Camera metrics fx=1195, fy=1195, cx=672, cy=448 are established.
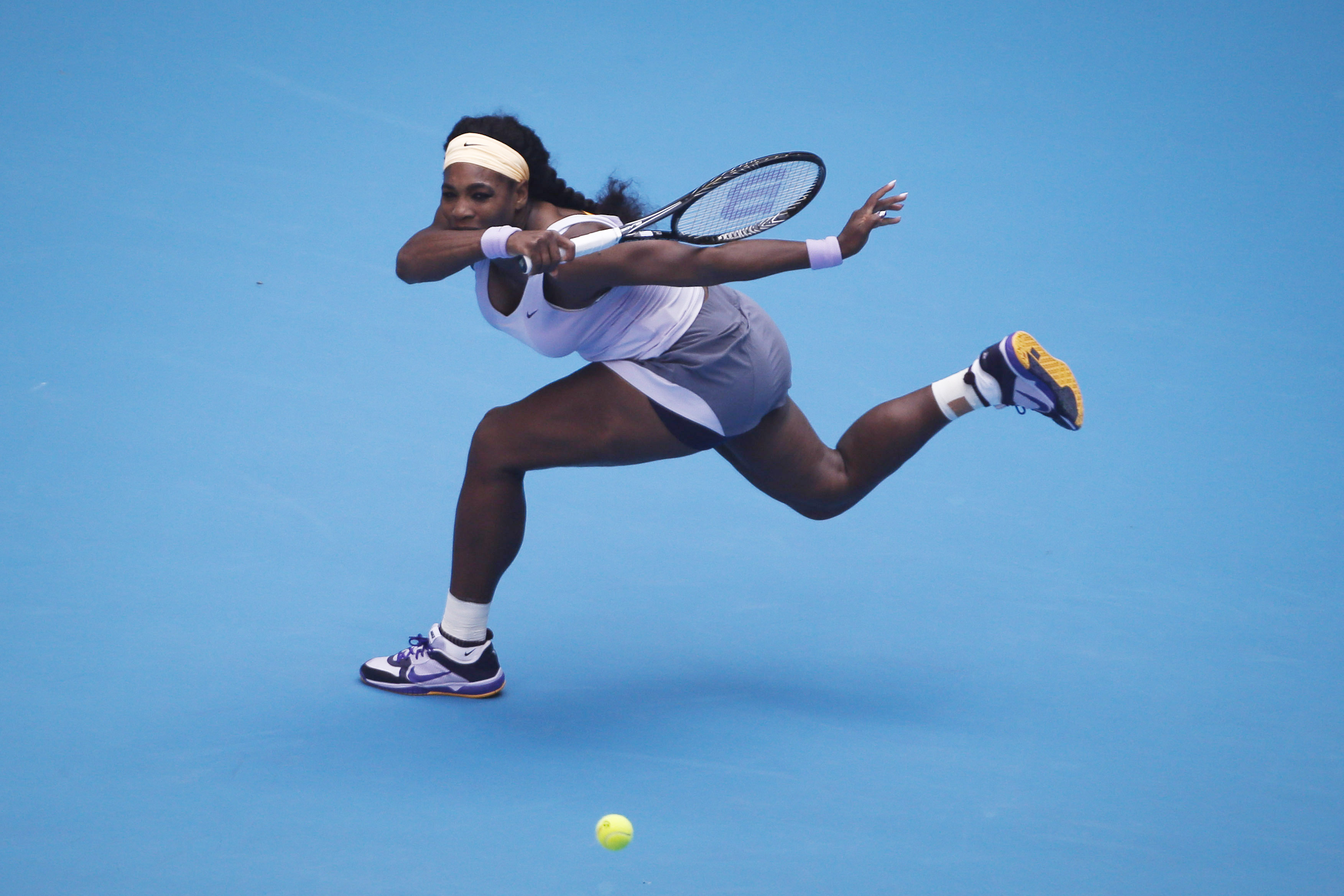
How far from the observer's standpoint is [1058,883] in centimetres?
229

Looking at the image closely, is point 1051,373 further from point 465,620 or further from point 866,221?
point 465,620

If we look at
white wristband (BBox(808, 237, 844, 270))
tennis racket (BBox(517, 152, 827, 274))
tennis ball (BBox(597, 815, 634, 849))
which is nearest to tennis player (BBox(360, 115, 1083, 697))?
white wristband (BBox(808, 237, 844, 270))

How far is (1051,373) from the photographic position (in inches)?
118

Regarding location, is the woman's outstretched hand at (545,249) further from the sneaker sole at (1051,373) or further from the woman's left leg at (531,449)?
the sneaker sole at (1051,373)

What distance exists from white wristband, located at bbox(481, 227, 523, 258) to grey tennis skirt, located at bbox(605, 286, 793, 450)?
450 millimetres

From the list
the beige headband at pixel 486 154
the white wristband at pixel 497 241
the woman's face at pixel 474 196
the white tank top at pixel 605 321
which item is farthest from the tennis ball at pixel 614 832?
the beige headband at pixel 486 154

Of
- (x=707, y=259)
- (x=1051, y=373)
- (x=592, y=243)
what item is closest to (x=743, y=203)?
(x=707, y=259)

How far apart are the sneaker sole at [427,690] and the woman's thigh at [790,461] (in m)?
0.83

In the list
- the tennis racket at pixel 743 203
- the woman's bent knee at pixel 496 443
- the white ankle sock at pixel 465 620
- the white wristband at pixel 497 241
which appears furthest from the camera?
the white ankle sock at pixel 465 620

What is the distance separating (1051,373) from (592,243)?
128cm

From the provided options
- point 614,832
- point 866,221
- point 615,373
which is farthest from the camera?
point 615,373

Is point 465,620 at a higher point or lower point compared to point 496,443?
lower

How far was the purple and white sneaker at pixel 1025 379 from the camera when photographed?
3.01 meters

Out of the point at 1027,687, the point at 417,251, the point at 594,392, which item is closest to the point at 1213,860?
the point at 1027,687
